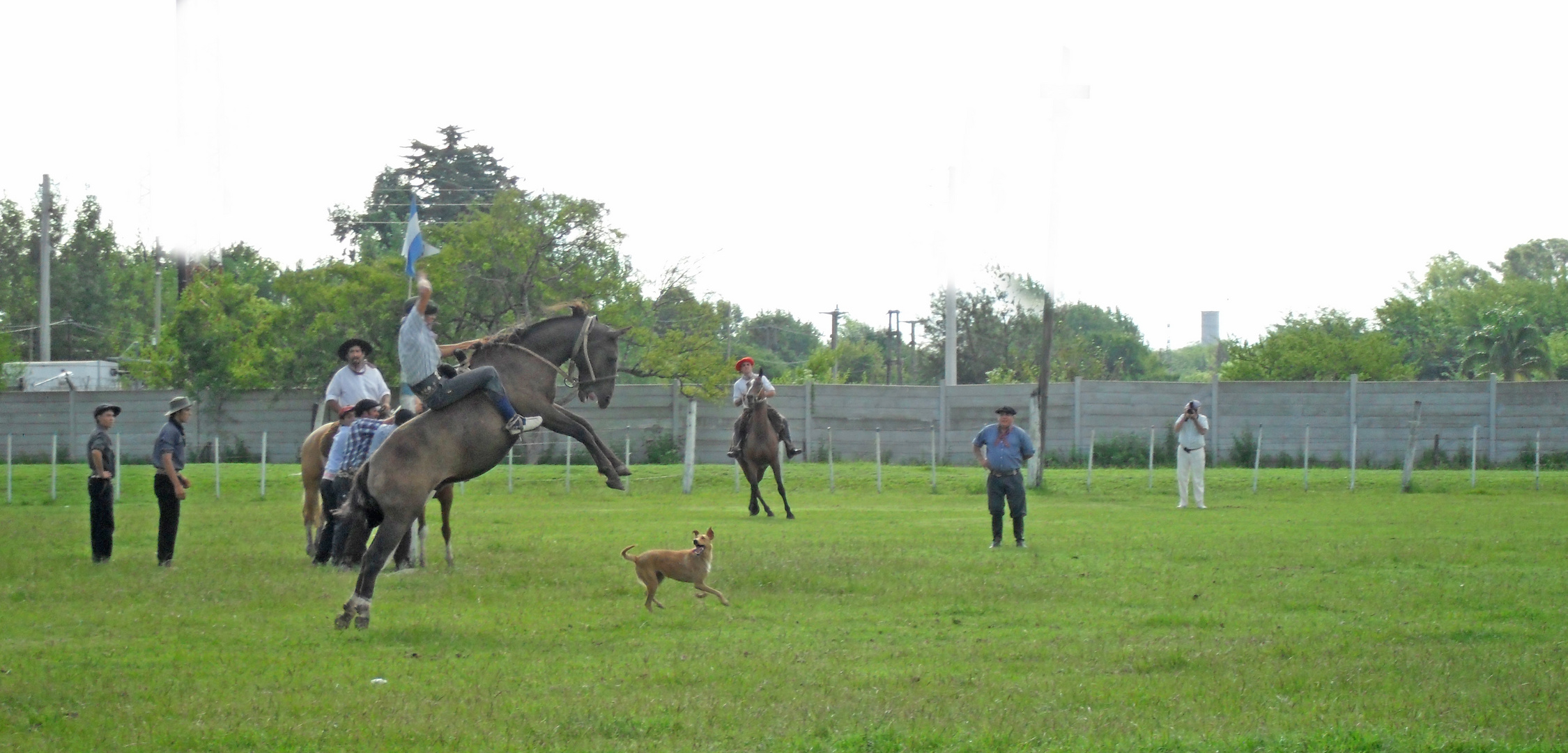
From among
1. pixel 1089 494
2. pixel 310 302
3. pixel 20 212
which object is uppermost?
pixel 20 212

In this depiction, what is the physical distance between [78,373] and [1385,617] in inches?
2415

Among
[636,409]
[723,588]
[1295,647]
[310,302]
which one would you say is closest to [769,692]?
[1295,647]

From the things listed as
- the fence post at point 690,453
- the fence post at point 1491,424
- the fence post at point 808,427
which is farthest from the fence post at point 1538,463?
the fence post at point 808,427

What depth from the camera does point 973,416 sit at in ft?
136

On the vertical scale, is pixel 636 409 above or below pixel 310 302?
below

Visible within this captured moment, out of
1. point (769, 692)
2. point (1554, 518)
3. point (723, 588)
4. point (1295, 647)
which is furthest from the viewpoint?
point (1554, 518)

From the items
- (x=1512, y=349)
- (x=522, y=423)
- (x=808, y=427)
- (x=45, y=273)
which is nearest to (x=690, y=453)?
(x=808, y=427)

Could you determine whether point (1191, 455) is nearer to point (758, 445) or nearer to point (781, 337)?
point (758, 445)

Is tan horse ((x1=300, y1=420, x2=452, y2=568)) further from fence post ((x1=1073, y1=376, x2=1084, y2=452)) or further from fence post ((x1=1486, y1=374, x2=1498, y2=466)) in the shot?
Answer: fence post ((x1=1486, y1=374, x2=1498, y2=466))

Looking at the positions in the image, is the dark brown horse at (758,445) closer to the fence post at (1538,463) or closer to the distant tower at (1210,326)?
the fence post at (1538,463)

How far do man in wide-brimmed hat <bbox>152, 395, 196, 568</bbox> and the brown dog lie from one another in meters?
5.86

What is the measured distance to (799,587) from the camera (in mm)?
13430

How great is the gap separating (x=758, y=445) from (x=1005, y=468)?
706cm

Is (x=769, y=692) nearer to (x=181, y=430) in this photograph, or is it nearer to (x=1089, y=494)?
(x=181, y=430)
